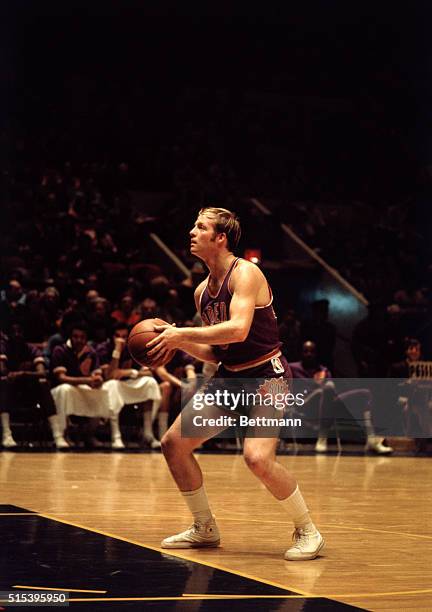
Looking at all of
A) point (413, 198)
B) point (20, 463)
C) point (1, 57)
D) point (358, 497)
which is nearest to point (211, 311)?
point (358, 497)

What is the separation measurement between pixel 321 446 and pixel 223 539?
705 centimetres

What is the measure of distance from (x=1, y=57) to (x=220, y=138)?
15.6 ft

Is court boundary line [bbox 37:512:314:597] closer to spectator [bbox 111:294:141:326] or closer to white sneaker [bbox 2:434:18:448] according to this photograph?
white sneaker [bbox 2:434:18:448]

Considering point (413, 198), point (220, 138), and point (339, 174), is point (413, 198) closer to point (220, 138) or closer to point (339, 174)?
point (339, 174)

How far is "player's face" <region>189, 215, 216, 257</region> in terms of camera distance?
5668 mm

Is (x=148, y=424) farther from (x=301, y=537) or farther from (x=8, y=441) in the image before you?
(x=301, y=537)

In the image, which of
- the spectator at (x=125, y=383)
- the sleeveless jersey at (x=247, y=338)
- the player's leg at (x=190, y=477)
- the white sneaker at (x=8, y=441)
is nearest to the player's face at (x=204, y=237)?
the sleeveless jersey at (x=247, y=338)

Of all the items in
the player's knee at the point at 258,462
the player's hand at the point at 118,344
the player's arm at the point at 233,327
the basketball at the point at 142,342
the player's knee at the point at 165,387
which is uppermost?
the player's arm at the point at 233,327

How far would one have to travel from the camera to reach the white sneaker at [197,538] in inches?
227

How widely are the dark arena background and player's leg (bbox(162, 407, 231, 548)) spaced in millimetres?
157

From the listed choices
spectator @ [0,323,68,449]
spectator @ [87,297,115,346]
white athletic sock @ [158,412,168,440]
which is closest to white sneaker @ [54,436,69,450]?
spectator @ [0,323,68,449]

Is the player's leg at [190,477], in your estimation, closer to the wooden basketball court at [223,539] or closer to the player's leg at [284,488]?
the wooden basketball court at [223,539]

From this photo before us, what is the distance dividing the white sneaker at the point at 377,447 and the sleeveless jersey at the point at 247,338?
7.63m

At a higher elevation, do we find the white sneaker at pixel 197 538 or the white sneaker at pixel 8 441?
the white sneaker at pixel 197 538
